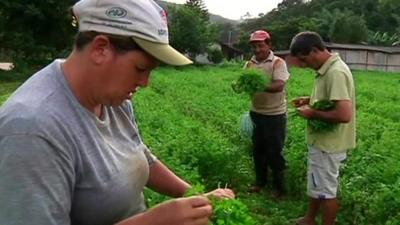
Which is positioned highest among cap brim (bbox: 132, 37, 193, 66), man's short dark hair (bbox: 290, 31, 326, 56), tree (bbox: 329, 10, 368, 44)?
cap brim (bbox: 132, 37, 193, 66)

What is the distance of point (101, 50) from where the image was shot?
1.78 meters

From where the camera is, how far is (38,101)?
1.73 m

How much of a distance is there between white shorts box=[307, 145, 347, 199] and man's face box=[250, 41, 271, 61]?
1923mm

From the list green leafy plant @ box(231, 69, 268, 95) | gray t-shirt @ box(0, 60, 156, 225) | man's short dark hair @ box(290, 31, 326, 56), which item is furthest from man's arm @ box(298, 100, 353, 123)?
gray t-shirt @ box(0, 60, 156, 225)

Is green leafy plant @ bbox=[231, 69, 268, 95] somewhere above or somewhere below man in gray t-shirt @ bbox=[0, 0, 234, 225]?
below

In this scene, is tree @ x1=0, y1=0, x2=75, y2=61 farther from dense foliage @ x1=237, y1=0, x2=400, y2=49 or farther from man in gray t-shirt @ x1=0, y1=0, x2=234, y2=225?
man in gray t-shirt @ x1=0, y1=0, x2=234, y2=225

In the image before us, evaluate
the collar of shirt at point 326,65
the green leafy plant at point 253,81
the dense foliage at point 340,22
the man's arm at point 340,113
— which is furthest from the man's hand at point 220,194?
the dense foliage at point 340,22

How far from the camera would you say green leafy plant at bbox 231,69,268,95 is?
6961mm

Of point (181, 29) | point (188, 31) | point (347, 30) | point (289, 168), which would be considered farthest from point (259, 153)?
point (347, 30)

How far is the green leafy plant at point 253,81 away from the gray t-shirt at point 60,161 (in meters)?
4.94

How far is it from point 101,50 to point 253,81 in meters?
5.27

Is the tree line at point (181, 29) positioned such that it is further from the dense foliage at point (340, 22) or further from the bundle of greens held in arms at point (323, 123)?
the bundle of greens held in arms at point (323, 123)

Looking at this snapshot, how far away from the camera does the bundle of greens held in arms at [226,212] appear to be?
1976 mm

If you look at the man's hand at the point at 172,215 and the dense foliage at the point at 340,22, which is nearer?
the man's hand at the point at 172,215
